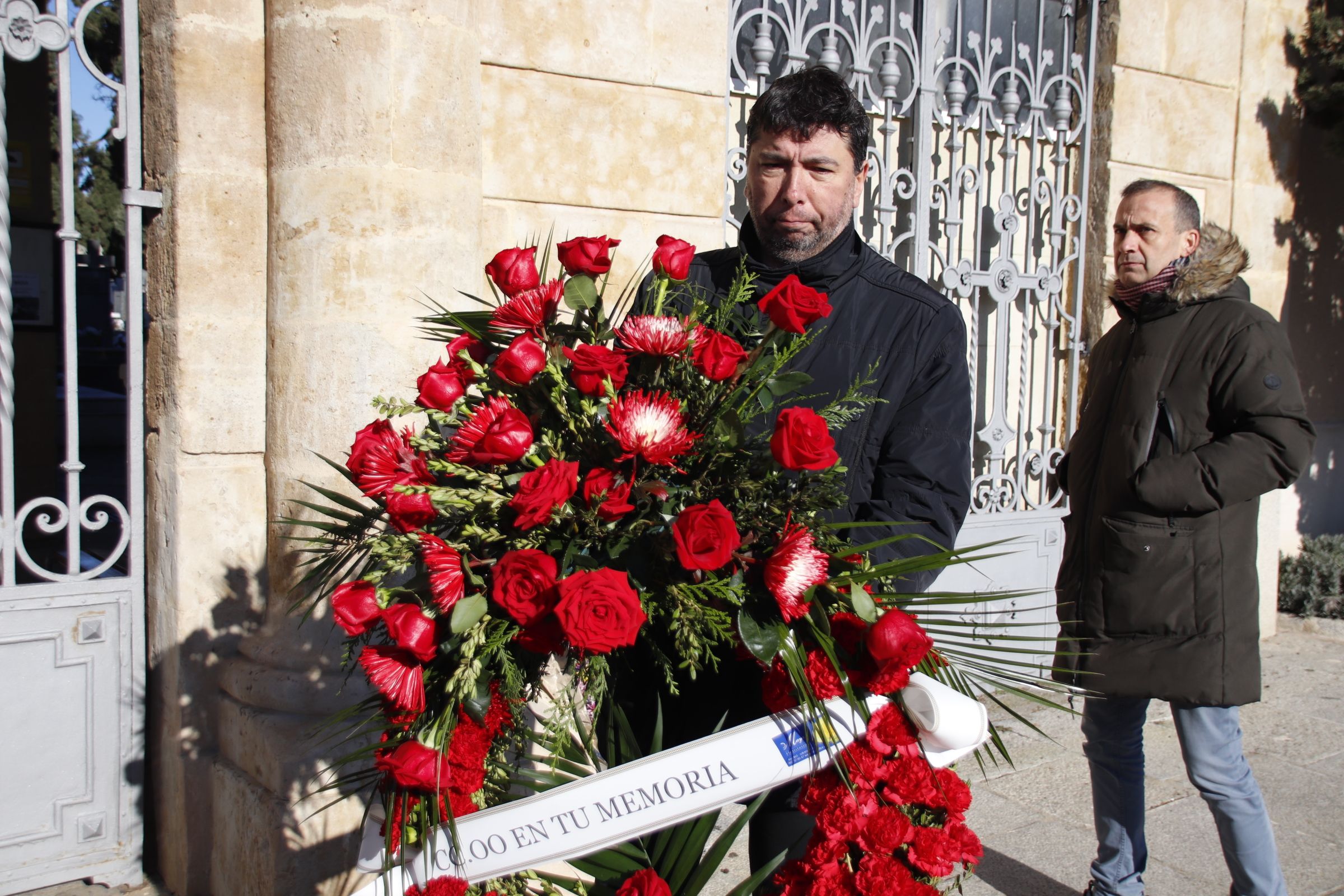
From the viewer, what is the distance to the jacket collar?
6.80 ft

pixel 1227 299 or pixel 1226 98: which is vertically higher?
pixel 1226 98

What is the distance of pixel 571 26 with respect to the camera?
346cm

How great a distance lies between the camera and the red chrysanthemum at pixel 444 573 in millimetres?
1358

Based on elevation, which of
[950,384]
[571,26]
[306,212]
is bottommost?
[950,384]

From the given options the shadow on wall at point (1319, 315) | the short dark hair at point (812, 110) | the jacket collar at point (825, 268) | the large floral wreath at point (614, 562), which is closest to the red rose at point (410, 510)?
the large floral wreath at point (614, 562)

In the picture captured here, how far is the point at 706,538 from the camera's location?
4.21 feet

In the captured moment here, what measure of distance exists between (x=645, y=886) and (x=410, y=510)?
712mm

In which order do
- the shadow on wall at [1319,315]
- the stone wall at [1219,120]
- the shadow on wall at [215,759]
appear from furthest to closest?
the shadow on wall at [1319,315] < the stone wall at [1219,120] < the shadow on wall at [215,759]

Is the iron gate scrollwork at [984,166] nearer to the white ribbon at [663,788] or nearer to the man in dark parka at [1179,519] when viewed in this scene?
the man in dark parka at [1179,519]

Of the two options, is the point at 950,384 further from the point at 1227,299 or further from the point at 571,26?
the point at 571,26

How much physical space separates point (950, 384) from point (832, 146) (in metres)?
0.52

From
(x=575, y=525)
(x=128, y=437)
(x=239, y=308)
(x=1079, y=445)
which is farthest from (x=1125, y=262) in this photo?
(x=128, y=437)

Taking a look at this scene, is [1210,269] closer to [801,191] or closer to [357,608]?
[801,191]

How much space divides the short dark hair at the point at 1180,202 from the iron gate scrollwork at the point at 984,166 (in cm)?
151
